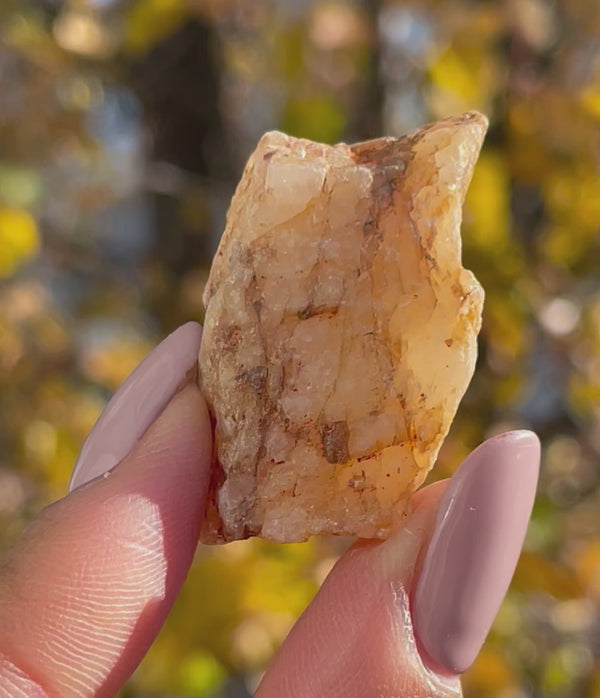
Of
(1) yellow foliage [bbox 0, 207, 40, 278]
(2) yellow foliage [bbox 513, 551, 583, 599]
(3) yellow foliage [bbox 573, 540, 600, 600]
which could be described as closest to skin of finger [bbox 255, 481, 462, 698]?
(2) yellow foliage [bbox 513, 551, 583, 599]

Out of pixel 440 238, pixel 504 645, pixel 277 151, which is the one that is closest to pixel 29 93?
pixel 277 151

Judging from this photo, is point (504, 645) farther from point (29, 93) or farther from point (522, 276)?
point (29, 93)

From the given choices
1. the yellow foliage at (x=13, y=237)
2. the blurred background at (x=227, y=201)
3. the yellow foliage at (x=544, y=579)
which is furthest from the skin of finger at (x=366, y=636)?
the yellow foliage at (x=13, y=237)

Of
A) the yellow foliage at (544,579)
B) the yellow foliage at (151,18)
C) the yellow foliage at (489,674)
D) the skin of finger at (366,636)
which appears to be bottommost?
the yellow foliage at (489,674)

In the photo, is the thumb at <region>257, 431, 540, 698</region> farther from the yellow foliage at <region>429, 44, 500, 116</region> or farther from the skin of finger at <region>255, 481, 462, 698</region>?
the yellow foliage at <region>429, 44, 500, 116</region>

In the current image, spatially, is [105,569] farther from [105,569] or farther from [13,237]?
[13,237]

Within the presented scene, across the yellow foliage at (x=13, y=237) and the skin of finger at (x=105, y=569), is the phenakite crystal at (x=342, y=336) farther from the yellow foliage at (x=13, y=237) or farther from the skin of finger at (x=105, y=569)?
the yellow foliage at (x=13, y=237)
